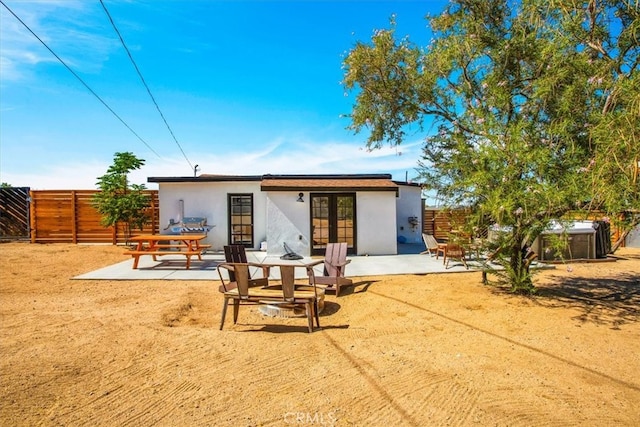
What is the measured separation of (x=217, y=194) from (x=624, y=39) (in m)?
11.7

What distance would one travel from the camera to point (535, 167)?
4.67 meters

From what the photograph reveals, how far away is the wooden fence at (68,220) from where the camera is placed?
14336 mm

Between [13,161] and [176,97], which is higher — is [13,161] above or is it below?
below

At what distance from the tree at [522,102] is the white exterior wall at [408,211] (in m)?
7.92

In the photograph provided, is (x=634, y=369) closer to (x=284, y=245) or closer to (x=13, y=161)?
(x=284, y=245)

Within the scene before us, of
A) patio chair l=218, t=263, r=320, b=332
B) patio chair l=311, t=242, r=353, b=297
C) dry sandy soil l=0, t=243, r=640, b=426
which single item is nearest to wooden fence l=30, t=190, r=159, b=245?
dry sandy soil l=0, t=243, r=640, b=426

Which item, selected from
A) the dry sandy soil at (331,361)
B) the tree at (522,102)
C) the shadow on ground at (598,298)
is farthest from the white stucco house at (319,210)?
the shadow on ground at (598,298)

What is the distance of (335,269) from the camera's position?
675cm

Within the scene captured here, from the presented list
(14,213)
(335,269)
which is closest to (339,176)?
(335,269)

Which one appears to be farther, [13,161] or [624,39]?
[13,161]

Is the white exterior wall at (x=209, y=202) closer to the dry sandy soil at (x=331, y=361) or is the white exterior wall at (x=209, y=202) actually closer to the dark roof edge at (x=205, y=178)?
the dark roof edge at (x=205, y=178)

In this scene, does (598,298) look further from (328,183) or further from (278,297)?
(328,183)

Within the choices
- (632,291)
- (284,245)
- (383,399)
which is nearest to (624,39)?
(632,291)

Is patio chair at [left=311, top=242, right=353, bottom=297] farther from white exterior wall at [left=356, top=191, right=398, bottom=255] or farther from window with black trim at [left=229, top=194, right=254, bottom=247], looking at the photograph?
window with black trim at [left=229, top=194, right=254, bottom=247]
